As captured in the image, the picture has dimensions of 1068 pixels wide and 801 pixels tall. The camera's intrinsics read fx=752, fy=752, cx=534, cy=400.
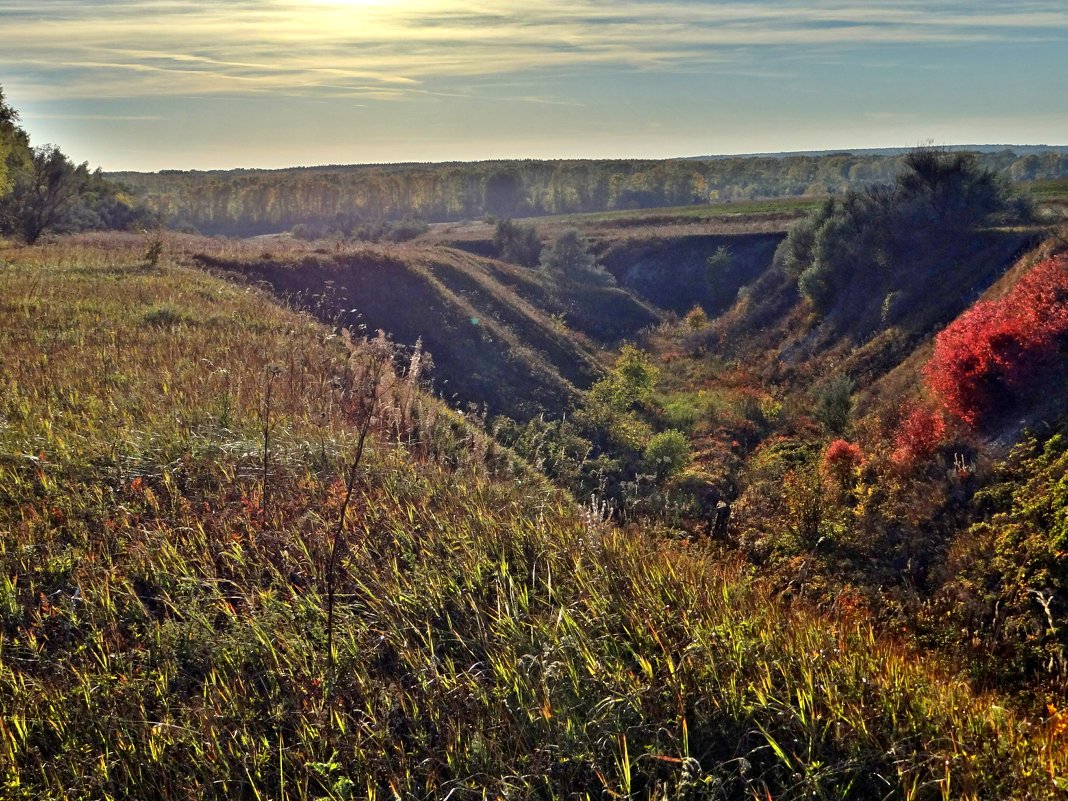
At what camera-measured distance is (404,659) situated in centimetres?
425

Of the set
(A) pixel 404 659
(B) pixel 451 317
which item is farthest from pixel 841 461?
(B) pixel 451 317

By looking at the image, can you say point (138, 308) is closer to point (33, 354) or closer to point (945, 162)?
point (33, 354)

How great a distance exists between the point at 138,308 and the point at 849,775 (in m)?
15.0

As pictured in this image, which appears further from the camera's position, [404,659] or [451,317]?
[451,317]

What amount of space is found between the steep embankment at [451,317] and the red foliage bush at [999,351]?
33.5 ft

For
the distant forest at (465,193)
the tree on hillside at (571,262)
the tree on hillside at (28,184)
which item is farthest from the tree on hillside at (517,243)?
the distant forest at (465,193)

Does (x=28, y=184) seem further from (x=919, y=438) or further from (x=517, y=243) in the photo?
(x=919, y=438)

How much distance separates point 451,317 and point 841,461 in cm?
1533

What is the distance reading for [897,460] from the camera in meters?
13.9

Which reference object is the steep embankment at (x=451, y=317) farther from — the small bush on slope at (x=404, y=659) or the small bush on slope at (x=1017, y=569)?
the small bush on slope at (x=404, y=659)

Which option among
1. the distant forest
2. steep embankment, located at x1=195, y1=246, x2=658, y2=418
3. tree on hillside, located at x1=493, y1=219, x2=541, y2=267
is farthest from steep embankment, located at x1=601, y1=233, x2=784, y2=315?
the distant forest

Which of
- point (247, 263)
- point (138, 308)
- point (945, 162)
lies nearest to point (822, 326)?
point (945, 162)

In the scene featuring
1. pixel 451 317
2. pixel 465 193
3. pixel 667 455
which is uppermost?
pixel 465 193

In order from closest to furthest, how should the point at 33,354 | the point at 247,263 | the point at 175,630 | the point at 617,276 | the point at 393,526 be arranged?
the point at 175,630 → the point at 393,526 → the point at 33,354 → the point at 247,263 → the point at 617,276
